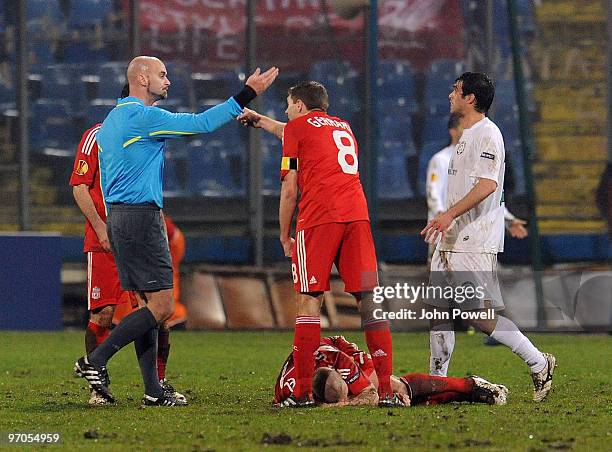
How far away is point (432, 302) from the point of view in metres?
9.50

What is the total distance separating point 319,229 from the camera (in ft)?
29.3

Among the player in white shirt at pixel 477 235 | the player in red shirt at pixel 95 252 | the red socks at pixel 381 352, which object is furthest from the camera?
the player in red shirt at pixel 95 252

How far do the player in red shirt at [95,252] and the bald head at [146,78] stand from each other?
738mm

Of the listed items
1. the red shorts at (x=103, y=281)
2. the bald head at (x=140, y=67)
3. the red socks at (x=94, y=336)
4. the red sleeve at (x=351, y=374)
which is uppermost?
the bald head at (x=140, y=67)

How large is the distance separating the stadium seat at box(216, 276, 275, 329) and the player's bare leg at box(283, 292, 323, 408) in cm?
892

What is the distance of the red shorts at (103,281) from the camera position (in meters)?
9.70

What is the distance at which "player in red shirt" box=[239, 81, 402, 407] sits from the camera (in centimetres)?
888

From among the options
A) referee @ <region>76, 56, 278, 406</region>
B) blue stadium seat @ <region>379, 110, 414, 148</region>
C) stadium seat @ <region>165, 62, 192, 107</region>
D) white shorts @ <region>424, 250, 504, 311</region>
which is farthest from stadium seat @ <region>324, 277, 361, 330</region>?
referee @ <region>76, 56, 278, 406</region>

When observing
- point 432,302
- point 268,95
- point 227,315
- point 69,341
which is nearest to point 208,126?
point 432,302

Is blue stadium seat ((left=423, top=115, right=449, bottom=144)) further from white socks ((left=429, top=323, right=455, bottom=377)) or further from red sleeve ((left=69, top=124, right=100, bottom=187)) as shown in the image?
red sleeve ((left=69, top=124, right=100, bottom=187))

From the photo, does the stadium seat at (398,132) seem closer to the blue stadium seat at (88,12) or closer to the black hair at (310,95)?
the blue stadium seat at (88,12)

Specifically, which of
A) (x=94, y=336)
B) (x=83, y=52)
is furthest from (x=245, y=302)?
(x=94, y=336)

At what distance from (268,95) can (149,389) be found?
11.7 metres

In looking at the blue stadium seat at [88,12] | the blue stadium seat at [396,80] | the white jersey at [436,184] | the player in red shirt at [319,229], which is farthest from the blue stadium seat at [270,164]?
the player in red shirt at [319,229]
